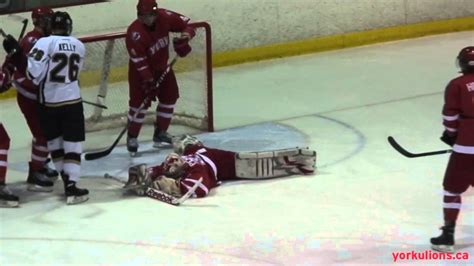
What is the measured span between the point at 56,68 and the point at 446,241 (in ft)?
6.73

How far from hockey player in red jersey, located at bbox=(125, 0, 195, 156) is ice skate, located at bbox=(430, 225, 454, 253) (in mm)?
2175

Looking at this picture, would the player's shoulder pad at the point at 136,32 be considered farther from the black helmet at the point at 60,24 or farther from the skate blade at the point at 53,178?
the skate blade at the point at 53,178

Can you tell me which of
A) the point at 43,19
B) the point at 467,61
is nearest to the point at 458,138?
the point at 467,61

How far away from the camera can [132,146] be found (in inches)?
224

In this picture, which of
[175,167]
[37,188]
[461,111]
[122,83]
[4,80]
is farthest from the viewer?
[122,83]

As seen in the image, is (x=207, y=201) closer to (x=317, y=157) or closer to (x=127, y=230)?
(x=127, y=230)

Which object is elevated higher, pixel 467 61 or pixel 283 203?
pixel 467 61

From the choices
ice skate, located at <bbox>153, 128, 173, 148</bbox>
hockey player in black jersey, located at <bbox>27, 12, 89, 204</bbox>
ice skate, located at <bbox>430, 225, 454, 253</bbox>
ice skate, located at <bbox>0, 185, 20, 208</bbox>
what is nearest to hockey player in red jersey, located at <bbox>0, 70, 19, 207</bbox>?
ice skate, located at <bbox>0, 185, 20, 208</bbox>

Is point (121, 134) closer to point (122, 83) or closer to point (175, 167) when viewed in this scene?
point (122, 83)

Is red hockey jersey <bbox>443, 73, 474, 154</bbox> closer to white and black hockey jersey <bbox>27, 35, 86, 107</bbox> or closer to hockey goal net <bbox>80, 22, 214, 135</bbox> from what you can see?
white and black hockey jersey <bbox>27, 35, 86, 107</bbox>

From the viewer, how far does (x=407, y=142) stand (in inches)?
225

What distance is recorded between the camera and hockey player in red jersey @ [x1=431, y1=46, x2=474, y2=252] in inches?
151

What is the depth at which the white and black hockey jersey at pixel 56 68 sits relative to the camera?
464 cm

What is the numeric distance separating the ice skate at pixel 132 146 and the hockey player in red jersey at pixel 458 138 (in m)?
2.24
